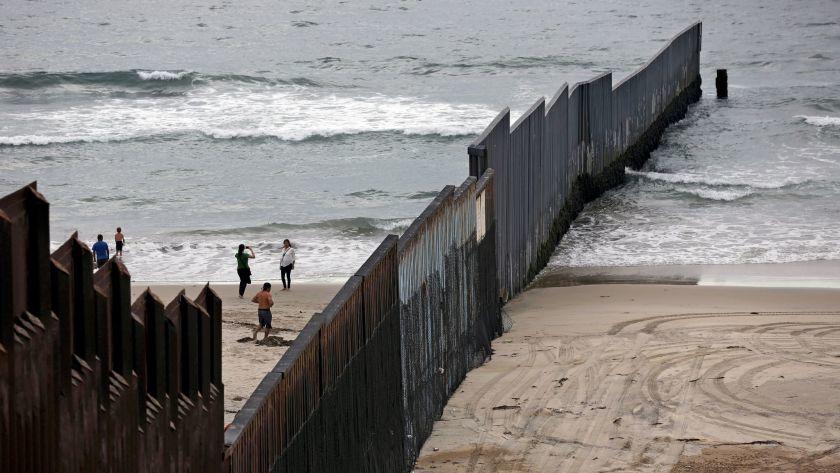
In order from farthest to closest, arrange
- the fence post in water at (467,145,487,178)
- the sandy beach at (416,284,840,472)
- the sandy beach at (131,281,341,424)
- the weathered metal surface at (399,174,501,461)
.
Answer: the sandy beach at (131,281,341,424) → the fence post in water at (467,145,487,178) → the sandy beach at (416,284,840,472) → the weathered metal surface at (399,174,501,461)

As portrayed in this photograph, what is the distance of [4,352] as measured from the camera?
13.7ft

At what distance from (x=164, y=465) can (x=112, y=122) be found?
123ft

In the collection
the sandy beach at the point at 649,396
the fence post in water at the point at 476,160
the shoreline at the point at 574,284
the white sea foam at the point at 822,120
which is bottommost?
the shoreline at the point at 574,284

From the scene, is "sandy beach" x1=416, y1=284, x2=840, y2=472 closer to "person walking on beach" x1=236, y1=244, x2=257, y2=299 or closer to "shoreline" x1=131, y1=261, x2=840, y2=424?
"shoreline" x1=131, y1=261, x2=840, y2=424

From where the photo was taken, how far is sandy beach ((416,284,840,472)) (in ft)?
33.2

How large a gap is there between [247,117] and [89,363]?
1499 inches

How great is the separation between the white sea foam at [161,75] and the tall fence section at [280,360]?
113 feet

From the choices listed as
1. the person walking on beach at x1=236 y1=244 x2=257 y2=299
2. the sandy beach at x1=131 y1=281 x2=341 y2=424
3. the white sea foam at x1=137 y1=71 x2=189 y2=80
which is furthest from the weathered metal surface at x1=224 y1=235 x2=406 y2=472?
the white sea foam at x1=137 y1=71 x2=189 y2=80

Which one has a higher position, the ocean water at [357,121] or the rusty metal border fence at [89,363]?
the rusty metal border fence at [89,363]

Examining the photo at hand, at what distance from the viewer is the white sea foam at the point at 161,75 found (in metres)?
49.3

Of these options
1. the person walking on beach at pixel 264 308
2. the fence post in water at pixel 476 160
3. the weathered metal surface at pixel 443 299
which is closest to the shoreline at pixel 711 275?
the person walking on beach at pixel 264 308

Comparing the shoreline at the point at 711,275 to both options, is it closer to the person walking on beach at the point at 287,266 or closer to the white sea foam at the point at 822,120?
the person walking on beach at the point at 287,266

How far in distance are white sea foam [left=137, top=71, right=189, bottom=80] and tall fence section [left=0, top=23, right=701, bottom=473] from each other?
3450 centimetres

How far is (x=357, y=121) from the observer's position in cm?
4159
